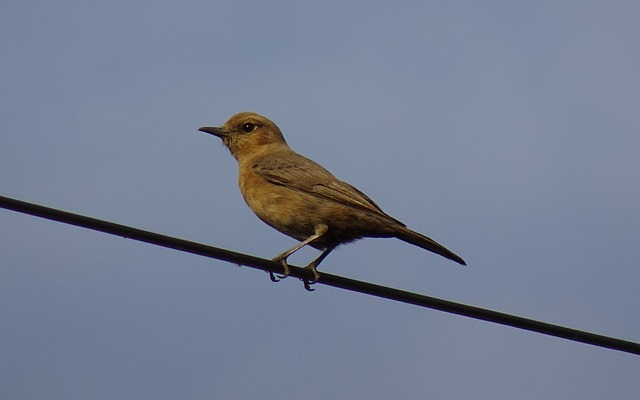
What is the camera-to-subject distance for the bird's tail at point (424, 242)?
906 centimetres

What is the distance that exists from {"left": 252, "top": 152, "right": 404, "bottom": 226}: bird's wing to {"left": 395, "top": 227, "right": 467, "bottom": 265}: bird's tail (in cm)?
13

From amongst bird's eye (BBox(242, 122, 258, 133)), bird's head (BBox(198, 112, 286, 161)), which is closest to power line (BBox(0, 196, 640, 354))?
bird's head (BBox(198, 112, 286, 161))

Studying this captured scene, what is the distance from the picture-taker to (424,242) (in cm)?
928

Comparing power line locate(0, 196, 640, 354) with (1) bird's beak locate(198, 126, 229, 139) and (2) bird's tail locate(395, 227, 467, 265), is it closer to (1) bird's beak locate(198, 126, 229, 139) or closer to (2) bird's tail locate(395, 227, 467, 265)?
(2) bird's tail locate(395, 227, 467, 265)

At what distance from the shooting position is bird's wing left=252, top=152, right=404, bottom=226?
10109mm

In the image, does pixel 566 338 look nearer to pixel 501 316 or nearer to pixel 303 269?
pixel 501 316

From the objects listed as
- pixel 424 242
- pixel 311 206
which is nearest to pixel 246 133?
pixel 311 206

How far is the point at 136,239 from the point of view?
6418 millimetres

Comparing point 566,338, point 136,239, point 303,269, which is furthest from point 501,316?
point 303,269

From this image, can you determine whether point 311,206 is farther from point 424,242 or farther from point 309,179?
point 424,242

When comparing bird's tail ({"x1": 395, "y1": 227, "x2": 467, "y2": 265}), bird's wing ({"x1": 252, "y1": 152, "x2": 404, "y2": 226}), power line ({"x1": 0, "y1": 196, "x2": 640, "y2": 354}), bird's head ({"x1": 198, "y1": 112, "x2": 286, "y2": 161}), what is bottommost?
power line ({"x1": 0, "y1": 196, "x2": 640, "y2": 354})

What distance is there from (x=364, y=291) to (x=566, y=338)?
131cm

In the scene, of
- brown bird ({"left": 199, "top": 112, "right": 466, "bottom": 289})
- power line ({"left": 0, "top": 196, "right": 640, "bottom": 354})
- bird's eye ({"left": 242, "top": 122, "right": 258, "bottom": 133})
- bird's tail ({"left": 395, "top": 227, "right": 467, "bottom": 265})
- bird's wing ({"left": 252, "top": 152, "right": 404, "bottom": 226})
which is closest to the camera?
power line ({"left": 0, "top": 196, "right": 640, "bottom": 354})

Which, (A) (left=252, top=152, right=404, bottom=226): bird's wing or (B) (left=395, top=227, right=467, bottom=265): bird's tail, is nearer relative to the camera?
(B) (left=395, top=227, right=467, bottom=265): bird's tail
